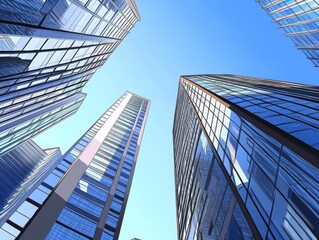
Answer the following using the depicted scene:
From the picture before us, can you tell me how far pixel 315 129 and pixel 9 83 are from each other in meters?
18.1

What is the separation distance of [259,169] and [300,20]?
115 feet

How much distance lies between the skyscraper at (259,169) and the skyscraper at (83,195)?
1091 cm

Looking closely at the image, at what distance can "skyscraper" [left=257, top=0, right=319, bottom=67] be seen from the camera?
38562mm

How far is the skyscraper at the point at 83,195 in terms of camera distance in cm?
2505

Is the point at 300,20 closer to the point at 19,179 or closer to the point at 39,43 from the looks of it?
the point at 39,43

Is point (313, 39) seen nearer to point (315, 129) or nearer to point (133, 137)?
point (315, 129)

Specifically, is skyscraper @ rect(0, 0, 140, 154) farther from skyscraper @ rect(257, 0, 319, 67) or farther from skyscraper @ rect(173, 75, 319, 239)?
skyscraper @ rect(257, 0, 319, 67)

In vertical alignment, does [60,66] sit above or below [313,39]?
below

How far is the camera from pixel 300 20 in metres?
42.3

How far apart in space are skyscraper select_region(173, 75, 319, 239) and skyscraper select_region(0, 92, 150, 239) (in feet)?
35.8

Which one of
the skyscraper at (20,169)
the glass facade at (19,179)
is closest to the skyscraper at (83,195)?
the glass facade at (19,179)

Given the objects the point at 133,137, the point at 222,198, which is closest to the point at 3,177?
the point at 133,137

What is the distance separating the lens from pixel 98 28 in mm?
30219

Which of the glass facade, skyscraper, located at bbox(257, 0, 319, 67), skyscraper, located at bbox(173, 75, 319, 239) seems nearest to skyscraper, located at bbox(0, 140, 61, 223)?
the glass facade
